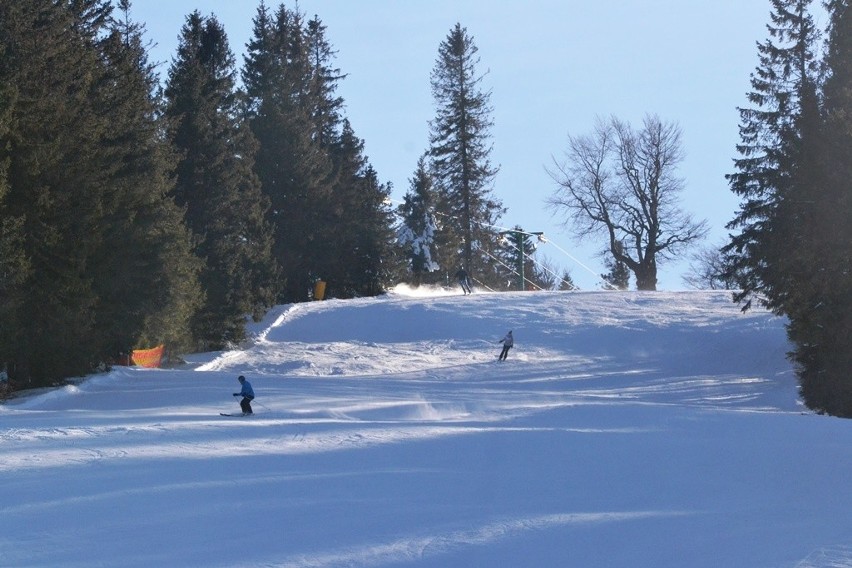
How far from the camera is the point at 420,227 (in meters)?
78.6

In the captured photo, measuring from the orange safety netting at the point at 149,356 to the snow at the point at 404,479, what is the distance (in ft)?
19.2

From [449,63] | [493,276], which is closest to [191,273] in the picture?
[449,63]

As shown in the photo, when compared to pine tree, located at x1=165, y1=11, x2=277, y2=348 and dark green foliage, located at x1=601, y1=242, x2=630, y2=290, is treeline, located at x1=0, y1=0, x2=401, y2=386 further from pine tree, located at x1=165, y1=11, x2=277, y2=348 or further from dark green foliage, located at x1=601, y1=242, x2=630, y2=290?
dark green foliage, located at x1=601, y1=242, x2=630, y2=290

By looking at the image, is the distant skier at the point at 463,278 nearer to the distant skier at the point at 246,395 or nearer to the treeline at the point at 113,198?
the treeline at the point at 113,198

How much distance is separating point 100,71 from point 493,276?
A: 57965mm

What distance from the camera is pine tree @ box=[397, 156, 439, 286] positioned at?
7725 centimetres

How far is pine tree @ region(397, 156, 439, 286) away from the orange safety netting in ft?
127

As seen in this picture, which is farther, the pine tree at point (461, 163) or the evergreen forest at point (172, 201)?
the pine tree at point (461, 163)

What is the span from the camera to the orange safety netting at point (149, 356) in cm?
3559

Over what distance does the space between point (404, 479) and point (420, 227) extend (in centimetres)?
6574

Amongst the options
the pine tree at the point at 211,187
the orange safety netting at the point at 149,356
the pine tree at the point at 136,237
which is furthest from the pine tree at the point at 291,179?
the pine tree at the point at 136,237

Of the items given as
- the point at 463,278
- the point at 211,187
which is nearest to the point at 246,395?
the point at 211,187

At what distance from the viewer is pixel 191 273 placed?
34.3m

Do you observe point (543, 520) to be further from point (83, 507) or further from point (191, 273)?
point (191, 273)
